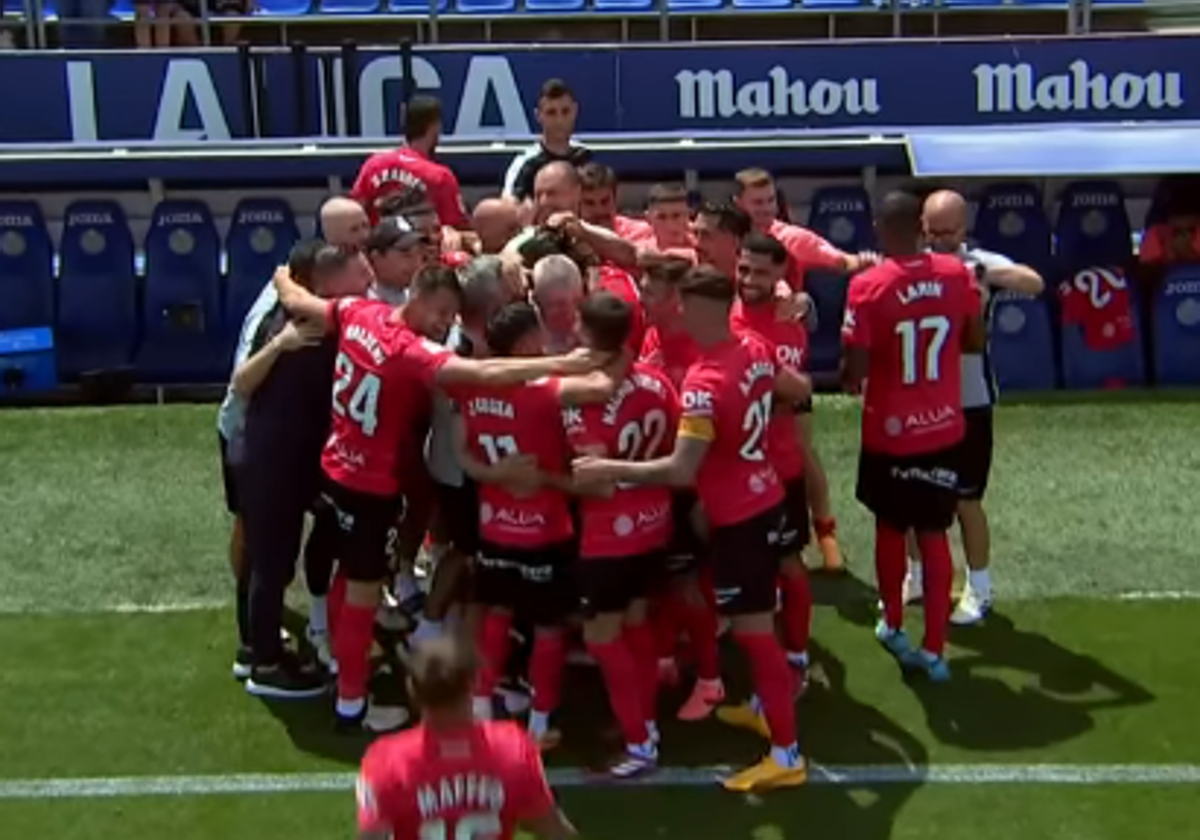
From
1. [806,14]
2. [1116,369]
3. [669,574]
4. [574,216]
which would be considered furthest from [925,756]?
[806,14]

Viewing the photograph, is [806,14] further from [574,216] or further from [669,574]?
[669,574]

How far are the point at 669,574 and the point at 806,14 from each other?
38.5 feet

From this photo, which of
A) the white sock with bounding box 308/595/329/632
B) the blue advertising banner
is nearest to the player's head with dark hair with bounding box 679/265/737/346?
the white sock with bounding box 308/595/329/632

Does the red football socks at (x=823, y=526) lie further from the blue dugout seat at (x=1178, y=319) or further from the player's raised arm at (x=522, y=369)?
the blue dugout seat at (x=1178, y=319)

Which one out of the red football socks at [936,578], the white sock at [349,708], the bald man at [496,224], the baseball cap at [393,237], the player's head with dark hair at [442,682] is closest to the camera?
the player's head with dark hair at [442,682]

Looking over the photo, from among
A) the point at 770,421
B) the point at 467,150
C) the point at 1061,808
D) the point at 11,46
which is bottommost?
the point at 1061,808

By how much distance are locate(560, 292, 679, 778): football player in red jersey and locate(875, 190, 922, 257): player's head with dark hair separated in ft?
3.61

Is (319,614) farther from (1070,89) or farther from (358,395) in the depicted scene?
(1070,89)

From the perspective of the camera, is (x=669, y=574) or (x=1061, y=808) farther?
(x=669, y=574)

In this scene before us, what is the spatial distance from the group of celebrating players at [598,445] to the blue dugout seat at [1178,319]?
15.2 feet

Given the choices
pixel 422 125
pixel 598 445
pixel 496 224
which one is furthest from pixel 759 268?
pixel 422 125

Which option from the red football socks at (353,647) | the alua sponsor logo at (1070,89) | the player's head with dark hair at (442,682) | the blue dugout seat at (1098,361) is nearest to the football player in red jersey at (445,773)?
the player's head with dark hair at (442,682)

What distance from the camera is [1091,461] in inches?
376

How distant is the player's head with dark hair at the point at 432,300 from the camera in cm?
594
